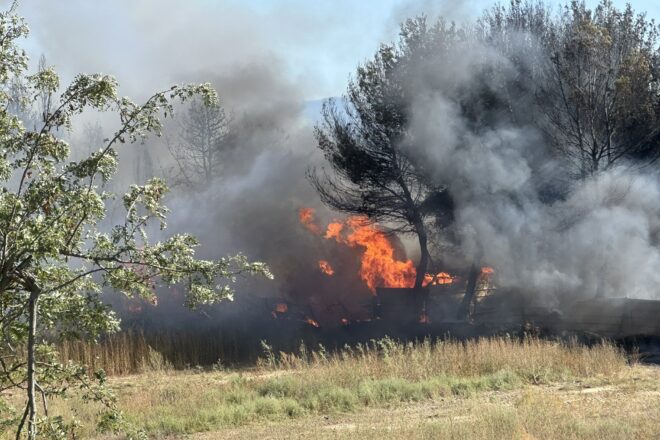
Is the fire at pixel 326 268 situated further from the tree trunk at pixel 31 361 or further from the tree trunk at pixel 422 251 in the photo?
Result: the tree trunk at pixel 31 361

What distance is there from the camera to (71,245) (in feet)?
17.1

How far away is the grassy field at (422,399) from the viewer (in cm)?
861

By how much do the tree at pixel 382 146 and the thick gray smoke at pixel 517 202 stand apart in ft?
1.77

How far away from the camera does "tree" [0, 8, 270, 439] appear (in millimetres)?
4988

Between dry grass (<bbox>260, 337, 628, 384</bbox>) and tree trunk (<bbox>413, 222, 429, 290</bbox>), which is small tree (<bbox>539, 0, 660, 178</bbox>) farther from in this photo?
dry grass (<bbox>260, 337, 628, 384</bbox>)

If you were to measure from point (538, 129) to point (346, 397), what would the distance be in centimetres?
1375

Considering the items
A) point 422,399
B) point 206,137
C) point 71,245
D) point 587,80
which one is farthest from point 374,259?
point 71,245

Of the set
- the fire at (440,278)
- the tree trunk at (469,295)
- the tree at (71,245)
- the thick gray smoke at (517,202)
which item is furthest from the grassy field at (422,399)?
the fire at (440,278)

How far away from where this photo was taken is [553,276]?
74.2ft

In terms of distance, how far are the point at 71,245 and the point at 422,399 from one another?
770cm

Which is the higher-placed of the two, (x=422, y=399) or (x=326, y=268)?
(x=326, y=268)

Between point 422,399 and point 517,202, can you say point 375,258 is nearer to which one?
point 517,202

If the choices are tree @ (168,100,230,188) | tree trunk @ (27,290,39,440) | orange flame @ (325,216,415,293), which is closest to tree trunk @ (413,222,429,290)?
orange flame @ (325,216,415,293)

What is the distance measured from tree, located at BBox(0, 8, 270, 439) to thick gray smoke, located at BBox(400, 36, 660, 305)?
17.6m
